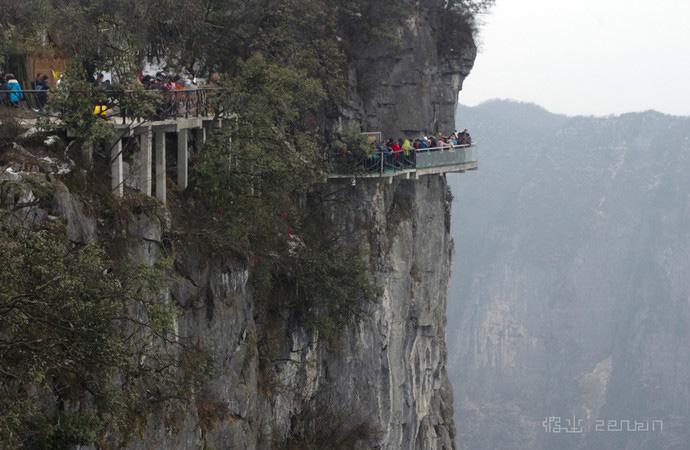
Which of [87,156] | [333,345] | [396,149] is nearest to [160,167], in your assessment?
[87,156]

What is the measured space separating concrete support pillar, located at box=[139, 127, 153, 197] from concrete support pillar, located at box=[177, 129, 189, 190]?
2581 millimetres

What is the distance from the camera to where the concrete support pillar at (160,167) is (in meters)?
26.1

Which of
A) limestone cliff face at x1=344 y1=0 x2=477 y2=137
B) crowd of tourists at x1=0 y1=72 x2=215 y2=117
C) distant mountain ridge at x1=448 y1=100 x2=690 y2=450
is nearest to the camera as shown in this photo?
crowd of tourists at x1=0 y1=72 x2=215 y2=117

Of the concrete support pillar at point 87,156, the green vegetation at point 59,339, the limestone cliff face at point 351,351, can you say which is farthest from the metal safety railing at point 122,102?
the green vegetation at point 59,339

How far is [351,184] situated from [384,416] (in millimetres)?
7681

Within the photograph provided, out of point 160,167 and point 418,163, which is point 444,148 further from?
point 160,167

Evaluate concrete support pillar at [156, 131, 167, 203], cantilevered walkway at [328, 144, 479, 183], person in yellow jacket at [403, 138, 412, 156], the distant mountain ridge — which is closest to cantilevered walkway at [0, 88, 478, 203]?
concrete support pillar at [156, 131, 167, 203]

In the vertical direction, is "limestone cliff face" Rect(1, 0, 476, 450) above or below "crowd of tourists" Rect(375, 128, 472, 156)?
below

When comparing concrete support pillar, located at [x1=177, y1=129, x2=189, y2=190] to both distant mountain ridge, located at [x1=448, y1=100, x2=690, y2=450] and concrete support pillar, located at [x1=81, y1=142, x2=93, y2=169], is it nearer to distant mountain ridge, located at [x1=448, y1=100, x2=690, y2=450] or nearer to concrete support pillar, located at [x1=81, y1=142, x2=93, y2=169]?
concrete support pillar, located at [x1=81, y1=142, x2=93, y2=169]

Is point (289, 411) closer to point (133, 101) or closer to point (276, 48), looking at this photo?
point (276, 48)

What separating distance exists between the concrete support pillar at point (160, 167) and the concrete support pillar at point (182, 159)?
1224 mm

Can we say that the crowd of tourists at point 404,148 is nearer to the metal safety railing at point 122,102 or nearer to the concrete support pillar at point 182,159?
the metal safety railing at point 122,102

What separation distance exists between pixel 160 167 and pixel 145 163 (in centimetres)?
112

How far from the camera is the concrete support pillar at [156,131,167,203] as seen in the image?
2614cm
